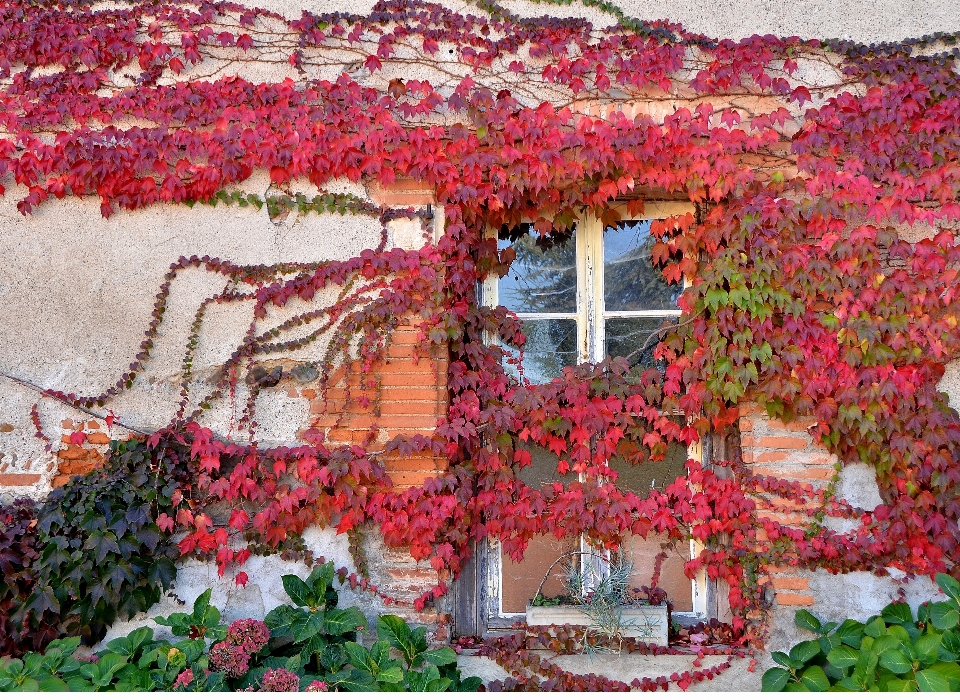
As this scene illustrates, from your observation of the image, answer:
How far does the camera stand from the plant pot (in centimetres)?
358

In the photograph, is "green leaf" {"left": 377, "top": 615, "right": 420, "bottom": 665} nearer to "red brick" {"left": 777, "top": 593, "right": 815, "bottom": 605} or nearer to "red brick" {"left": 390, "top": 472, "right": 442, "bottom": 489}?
"red brick" {"left": 390, "top": 472, "right": 442, "bottom": 489}

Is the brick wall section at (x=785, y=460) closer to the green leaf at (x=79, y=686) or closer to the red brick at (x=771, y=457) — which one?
the red brick at (x=771, y=457)

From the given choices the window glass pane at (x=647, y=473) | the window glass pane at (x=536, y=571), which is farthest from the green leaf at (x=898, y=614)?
the window glass pane at (x=536, y=571)

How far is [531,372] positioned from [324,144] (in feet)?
4.99

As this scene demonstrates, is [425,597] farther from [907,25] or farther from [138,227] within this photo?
[907,25]

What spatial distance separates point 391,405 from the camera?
367 centimetres

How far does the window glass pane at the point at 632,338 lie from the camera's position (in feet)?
12.8

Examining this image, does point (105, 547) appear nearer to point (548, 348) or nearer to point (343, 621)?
point (343, 621)

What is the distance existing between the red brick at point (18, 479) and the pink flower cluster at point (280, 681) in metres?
1.59

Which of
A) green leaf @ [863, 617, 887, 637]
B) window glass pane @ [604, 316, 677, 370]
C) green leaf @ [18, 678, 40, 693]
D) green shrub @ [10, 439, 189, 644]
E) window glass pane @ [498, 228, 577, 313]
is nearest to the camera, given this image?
green leaf @ [18, 678, 40, 693]

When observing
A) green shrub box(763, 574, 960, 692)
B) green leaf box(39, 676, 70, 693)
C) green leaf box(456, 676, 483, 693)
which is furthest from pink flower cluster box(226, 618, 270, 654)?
green shrub box(763, 574, 960, 692)

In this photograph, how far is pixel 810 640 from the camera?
334 centimetres

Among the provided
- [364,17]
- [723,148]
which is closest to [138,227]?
[364,17]

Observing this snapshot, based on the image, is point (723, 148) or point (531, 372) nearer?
point (723, 148)
